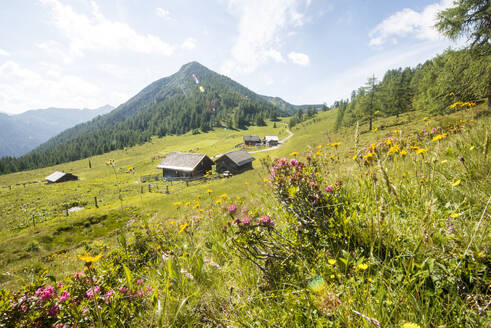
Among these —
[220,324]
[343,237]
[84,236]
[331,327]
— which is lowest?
[84,236]

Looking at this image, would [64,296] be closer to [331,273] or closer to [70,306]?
[70,306]

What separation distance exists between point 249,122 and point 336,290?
172 m

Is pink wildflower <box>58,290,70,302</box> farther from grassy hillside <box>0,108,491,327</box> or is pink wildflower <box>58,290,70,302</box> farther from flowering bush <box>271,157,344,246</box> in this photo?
flowering bush <box>271,157,344,246</box>

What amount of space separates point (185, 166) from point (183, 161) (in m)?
2.36

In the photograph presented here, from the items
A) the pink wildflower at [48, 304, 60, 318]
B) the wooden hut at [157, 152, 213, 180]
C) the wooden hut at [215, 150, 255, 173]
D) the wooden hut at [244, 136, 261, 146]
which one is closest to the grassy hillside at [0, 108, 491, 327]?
the pink wildflower at [48, 304, 60, 318]

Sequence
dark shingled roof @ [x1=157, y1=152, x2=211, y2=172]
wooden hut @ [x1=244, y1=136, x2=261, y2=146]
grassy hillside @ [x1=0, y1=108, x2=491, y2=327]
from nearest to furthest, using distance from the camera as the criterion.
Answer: grassy hillside @ [x1=0, y1=108, x2=491, y2=327] < dark shingled roof @ [x1=157, y1=152, x2=211, y2=172] < wooden hut @ [x1=244, y1=136, x2=261, y2=146]

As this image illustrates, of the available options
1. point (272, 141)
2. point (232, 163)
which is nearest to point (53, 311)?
point (232, 163)

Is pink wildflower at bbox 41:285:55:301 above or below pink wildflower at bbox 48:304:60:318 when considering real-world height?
above

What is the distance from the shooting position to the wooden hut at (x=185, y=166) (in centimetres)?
4519

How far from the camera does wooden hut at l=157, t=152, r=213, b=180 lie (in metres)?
45.2

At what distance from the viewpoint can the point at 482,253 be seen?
4.38 ft

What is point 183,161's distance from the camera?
157ft

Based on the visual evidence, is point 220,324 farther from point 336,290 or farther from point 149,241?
point 149,241

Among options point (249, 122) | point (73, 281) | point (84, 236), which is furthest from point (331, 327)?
point (249, 122)
